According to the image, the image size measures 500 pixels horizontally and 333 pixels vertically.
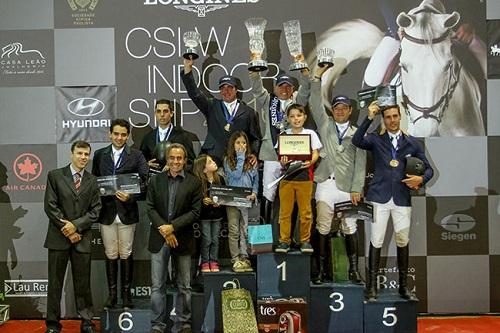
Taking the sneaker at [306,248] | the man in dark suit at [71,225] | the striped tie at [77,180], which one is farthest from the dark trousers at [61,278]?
the sneaker at [306,248]

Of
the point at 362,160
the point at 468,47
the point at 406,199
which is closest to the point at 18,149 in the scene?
the point at 362,160

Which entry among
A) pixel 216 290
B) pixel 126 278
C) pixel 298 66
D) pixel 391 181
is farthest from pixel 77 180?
pixel 391 181

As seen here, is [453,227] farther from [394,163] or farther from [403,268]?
[394,163]

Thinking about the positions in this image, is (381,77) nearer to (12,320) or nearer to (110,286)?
(110,286)

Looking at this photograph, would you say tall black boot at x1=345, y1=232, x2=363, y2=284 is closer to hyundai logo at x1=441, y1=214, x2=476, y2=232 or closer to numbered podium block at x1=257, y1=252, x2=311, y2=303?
numbered podium block at x1=257, y1=252, x2=311, y2=303

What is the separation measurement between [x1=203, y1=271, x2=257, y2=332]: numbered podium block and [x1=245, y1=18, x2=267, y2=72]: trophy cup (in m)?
1.75

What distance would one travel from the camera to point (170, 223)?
451 cm

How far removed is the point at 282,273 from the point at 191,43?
83.7 inches

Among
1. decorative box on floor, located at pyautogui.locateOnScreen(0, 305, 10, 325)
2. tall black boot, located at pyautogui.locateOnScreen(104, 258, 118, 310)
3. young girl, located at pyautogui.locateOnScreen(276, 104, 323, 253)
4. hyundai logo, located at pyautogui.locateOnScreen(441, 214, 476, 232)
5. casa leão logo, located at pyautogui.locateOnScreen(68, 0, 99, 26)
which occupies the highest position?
casa leão logo, located at pyautogui.locateOnScreen(68, 0, 99, 26)

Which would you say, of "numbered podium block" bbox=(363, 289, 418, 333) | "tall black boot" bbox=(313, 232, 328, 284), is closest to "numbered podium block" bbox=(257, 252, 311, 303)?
"tall black boot" bbox=(313, 232, 328, 284)

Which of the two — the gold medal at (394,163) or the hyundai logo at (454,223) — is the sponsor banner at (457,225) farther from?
the gold medal at (394,163)

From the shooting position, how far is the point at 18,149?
540 cm

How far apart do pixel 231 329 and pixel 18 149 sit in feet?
8.94

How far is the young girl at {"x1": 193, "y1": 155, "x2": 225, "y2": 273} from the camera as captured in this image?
475cm
